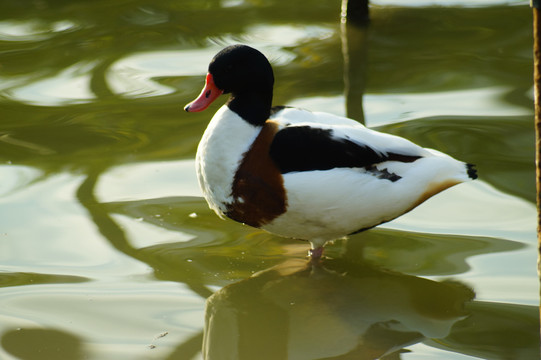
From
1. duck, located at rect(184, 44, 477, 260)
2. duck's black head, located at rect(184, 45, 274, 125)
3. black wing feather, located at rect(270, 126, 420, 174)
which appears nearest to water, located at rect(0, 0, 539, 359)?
duck, located at rect(184, 44, 477, 260)

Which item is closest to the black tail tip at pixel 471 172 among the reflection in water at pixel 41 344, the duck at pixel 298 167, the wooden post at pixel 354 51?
the duck at pixel 298 167

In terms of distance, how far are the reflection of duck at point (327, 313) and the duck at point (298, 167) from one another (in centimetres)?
24

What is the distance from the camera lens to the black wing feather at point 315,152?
3729mm

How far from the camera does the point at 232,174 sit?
3799 millimetres

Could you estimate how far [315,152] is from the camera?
12.3ft

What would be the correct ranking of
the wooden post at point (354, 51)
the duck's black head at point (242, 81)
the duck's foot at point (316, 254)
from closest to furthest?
the duck's black head at point (242, 81), the duck's foot at point (316, 254), the wooden post at point (354, 51)

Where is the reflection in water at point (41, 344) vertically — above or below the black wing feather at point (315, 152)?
below

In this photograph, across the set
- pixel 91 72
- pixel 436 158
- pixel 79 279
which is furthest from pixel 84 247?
pixel 91 72

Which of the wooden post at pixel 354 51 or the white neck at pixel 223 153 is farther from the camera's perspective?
the wooden post at pixel 354 51

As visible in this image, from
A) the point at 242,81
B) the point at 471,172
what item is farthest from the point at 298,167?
the point at 471,172

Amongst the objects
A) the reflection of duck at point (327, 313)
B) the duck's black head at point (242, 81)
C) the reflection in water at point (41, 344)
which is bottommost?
the reflection of duck at point (327, 313)

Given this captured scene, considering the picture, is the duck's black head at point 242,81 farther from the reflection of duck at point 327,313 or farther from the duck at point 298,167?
the reflection of duck at point 327,313

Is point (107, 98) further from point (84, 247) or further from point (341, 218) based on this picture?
point (341, 218)

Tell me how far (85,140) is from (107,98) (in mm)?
734
